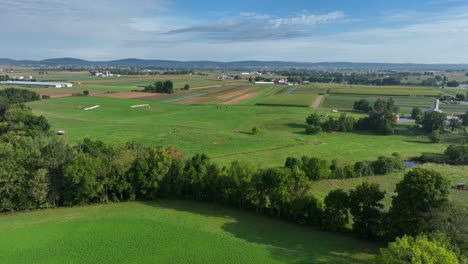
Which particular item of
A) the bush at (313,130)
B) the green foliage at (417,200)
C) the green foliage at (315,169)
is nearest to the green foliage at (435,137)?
the bush at (313,130)

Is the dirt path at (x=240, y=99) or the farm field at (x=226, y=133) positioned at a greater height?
the dirt path at (x=240, y=99)

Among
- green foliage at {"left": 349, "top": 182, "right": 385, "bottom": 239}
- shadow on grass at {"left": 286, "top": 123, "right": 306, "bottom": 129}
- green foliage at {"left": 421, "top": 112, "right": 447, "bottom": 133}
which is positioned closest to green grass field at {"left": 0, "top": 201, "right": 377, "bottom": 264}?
green foliage at {"left": 349, "top": 182, "right": 385, "bottom": 239}

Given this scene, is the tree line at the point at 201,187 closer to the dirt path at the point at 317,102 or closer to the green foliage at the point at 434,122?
the green foliage at the point at 434,122

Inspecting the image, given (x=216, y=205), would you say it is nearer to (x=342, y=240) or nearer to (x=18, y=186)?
(x=342, y=240)

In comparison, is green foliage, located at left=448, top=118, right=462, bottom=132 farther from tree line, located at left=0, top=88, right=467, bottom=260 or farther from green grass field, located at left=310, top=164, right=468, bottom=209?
tree line, located at left=0, top=88, right=467, bottom=260

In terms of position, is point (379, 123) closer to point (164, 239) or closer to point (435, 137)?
point (435, 137)

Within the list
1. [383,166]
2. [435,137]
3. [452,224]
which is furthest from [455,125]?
[452,224]
